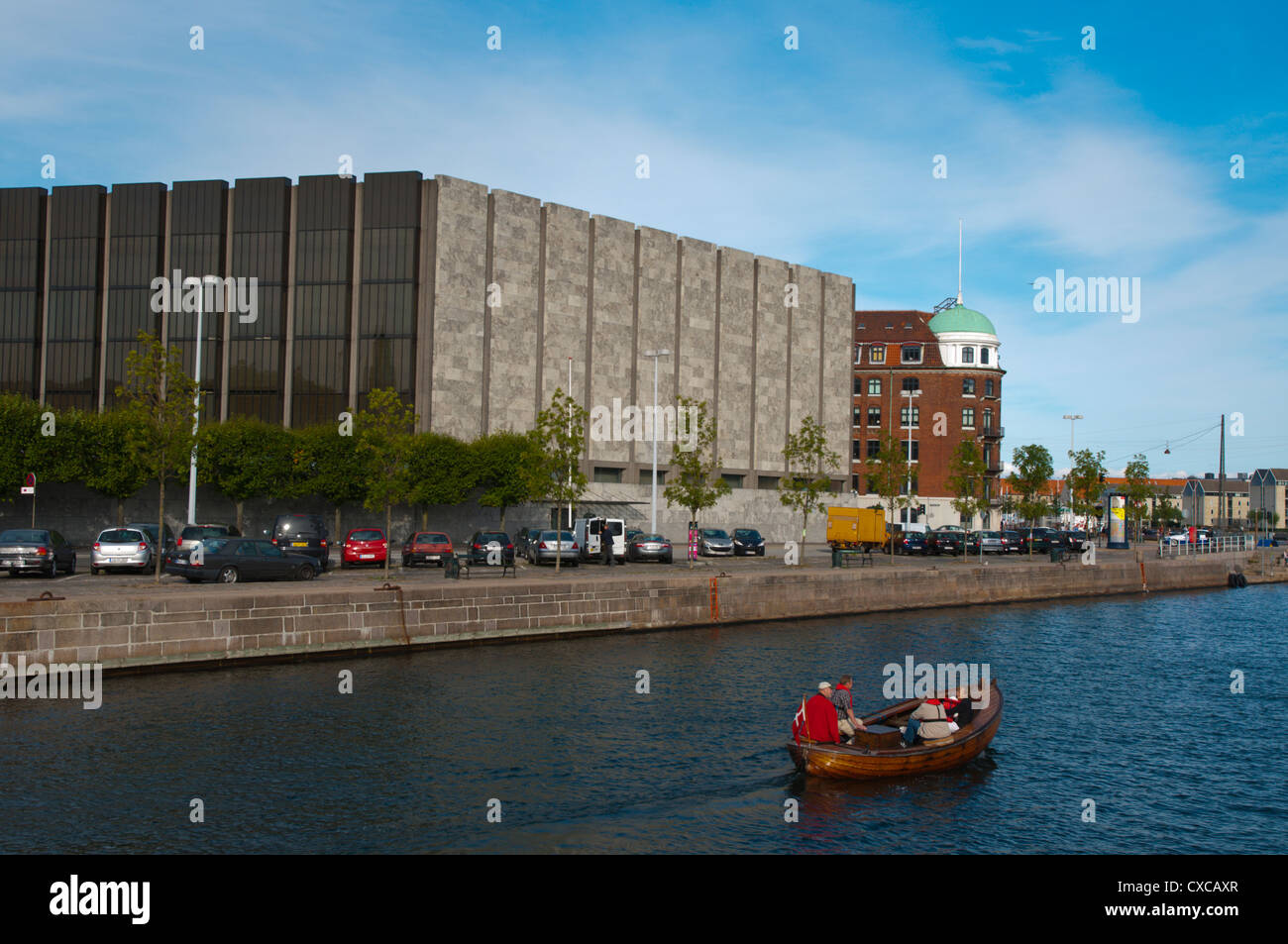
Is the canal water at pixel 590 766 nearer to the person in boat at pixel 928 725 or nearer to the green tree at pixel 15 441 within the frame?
the person in boat at pixel 928 725

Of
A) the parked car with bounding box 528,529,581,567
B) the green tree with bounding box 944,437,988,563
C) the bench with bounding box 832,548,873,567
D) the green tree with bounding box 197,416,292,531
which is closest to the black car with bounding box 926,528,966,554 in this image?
the green tree with bounding box 944,437,988,563

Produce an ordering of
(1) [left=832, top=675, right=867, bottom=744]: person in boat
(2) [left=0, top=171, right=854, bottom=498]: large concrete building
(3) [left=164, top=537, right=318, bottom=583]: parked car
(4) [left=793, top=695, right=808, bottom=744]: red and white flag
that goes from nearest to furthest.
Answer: (4) [left=793, top=695, right=808, bottom=744]: red and white flag
(1) [left=832, top=675, right=867, bottom=744]: person in boat
(3) [left=164, top=537, right=318, bottom=583]: parked car
(2) [left=0, top=171, right=854, bottom=498]: large concrete building

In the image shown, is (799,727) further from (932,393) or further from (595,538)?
(932,393)

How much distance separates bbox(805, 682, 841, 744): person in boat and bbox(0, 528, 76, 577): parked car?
29.1 metres

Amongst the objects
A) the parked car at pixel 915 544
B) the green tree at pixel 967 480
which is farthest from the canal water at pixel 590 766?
the green tree at pixel 967 480

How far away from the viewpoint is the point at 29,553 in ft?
116

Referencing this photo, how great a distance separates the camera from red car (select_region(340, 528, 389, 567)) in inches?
1778

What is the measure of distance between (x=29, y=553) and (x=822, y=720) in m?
29.7

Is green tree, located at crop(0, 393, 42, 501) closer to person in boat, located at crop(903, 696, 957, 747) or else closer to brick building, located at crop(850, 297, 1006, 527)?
person in boat, located at crop(903, 696, 957, 747)

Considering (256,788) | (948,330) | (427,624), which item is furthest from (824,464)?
(256,788)

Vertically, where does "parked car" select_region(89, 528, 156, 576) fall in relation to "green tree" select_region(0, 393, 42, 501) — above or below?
below

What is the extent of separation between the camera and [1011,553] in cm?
7812

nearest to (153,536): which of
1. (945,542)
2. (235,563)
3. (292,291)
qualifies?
(235,563)
